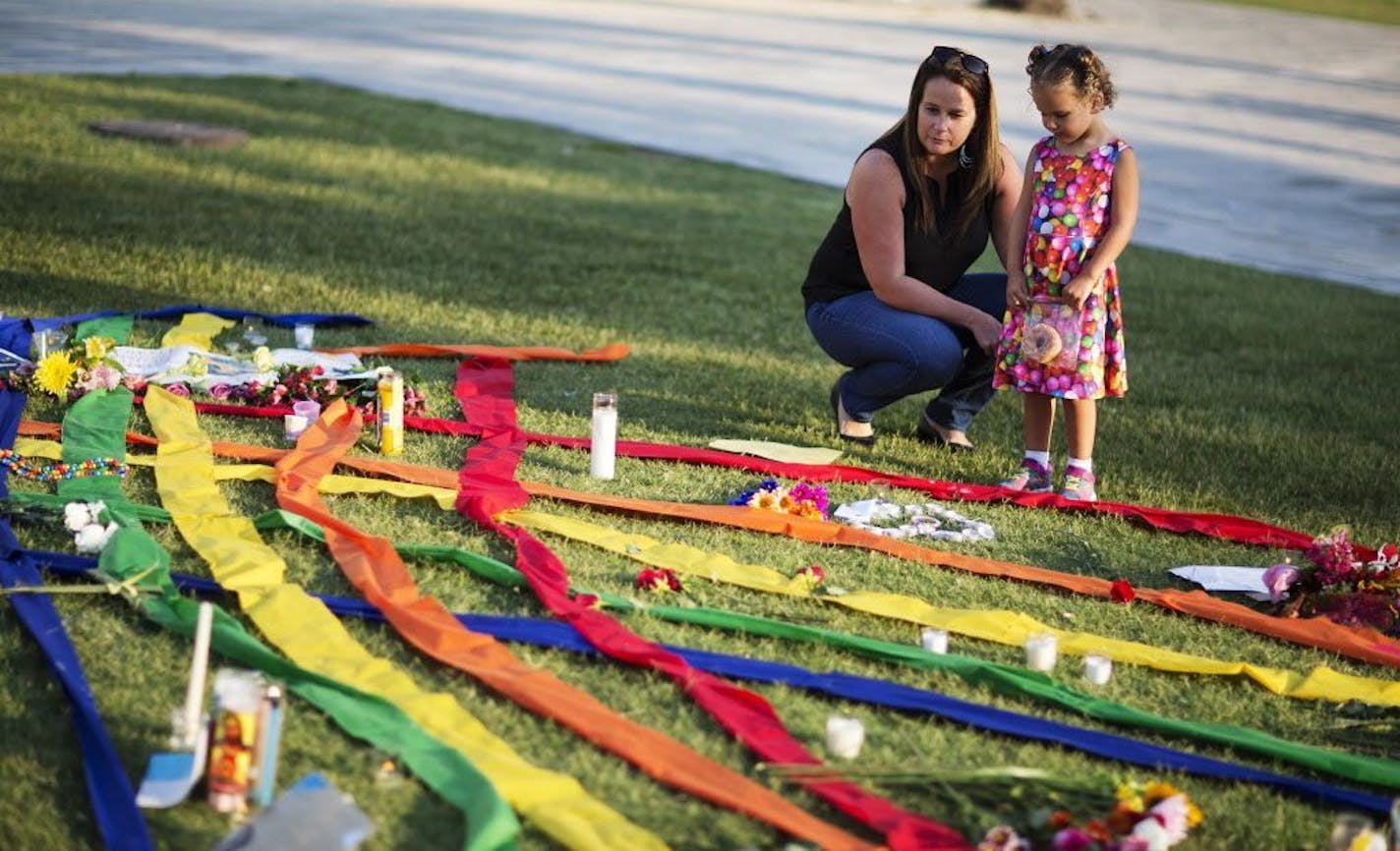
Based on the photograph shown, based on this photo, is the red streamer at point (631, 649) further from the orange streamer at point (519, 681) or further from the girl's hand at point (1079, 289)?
the girl's hand at point (1079, 289)

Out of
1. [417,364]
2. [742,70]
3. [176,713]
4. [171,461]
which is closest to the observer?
[176,713]

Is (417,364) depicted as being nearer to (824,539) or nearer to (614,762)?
(824,539)

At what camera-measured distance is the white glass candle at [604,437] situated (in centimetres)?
498

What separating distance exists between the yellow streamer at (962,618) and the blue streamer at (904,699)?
45 centimetres

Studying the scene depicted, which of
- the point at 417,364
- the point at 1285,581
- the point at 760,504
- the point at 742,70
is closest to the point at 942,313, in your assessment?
the point at 760,504

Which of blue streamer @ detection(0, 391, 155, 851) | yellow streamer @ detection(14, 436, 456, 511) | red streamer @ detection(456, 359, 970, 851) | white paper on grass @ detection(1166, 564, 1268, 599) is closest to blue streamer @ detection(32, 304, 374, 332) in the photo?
red streamer @ detection(456, 359, 970, 851)

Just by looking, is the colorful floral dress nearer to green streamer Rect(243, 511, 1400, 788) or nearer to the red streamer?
green streamer Rect(243, 511, 1400, 788)

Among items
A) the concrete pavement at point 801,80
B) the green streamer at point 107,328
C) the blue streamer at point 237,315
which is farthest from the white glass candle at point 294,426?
the concrete pavement at point 801,80

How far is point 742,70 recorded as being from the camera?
18.1 metres

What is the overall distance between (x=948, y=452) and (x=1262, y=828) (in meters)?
2.68

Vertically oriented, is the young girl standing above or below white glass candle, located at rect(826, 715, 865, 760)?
above

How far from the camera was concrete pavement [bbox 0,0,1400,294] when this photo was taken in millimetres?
12211

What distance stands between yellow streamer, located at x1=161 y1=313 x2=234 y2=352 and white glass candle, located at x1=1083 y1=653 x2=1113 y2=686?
141 inches

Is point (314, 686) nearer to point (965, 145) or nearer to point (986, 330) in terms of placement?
point (986, 330)
